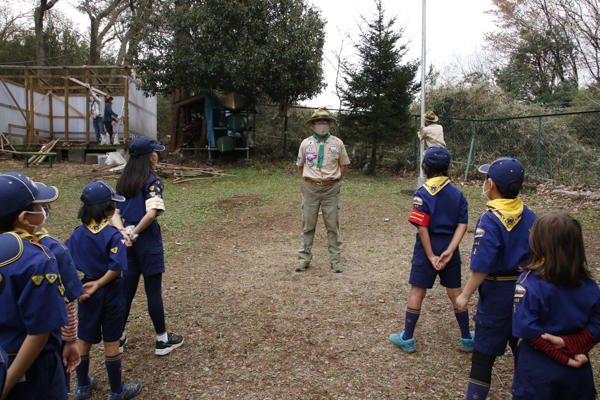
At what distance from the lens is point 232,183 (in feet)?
40.4

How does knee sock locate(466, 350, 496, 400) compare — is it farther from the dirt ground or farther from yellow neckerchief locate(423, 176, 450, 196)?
yellow neckerchief locate(423, 176, 450, 196)

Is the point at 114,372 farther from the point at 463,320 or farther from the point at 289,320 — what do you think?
the point at 463,320

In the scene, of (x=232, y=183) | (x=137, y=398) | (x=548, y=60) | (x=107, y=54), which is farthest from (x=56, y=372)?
(x=107, y=54)

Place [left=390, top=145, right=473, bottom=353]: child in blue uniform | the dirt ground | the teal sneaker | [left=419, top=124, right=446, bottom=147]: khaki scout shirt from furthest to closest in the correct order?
[left=419, top=124, right=446, bottom=147]: khaki scout shirt
the teal sneaker
[left=390, top=145, right=473, bottom=353]: child in blue uniform
the dirt ground

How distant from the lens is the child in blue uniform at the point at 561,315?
1.80m

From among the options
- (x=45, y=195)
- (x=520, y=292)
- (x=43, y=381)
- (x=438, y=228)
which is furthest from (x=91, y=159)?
(x=520, y=292)

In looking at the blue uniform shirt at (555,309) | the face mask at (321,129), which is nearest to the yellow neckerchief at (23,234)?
the blue uniform shirt at (555,309)

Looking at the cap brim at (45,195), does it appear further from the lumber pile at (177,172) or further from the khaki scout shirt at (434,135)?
the lumber pile at (177,172)

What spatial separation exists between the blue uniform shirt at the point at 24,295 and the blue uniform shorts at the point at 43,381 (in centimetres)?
12

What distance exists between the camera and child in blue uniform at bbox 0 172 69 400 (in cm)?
160

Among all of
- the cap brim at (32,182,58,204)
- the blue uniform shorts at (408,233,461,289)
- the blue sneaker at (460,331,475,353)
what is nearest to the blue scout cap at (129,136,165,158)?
the cap brim at (32,182,58,204)

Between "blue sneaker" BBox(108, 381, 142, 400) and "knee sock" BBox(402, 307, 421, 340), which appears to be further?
"knee sock" BBox(402, 307, 421, 340)

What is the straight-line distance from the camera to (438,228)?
3074 mm

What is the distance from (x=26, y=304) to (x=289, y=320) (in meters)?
2.53
